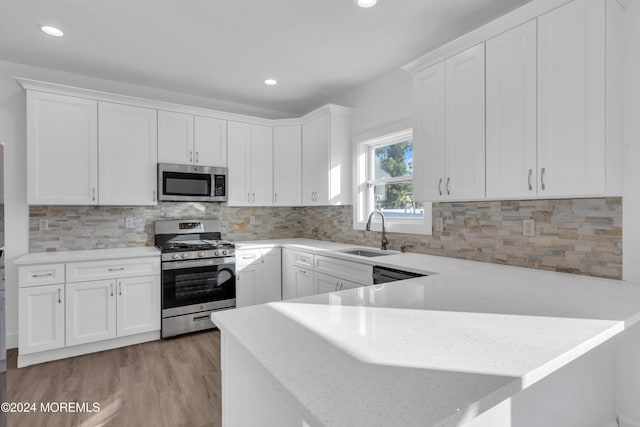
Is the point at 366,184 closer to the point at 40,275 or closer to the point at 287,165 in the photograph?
the point at 287,165

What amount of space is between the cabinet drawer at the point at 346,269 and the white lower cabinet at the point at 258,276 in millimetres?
794

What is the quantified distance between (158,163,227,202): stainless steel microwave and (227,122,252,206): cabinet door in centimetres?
11

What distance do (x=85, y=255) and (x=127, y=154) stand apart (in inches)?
41.1

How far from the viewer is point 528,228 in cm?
220

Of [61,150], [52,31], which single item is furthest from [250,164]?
[52,31]

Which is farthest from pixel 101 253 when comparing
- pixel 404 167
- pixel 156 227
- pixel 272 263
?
pixel 404 167

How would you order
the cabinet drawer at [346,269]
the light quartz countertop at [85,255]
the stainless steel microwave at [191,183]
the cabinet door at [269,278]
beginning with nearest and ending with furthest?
the cabinet drawer at [346,269]
the light quartz countertop at [85,255]
the stainless steel microwave at [191,183]
the cabinet door at [269,278]

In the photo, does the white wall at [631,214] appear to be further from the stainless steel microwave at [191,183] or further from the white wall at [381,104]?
the stainless steel microwave at [191,183]

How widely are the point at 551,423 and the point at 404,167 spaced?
2375mm

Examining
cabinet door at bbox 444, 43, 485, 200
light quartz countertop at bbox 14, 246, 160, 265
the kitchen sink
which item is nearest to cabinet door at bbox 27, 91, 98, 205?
light quartz countertop at bbox 14, 246, 160, 265

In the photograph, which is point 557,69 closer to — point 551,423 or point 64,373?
point 551,423

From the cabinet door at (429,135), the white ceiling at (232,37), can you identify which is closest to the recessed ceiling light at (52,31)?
the white ceiling at (232,37)

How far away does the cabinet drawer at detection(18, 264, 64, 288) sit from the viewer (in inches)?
106

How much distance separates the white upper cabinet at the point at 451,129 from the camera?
212cm
